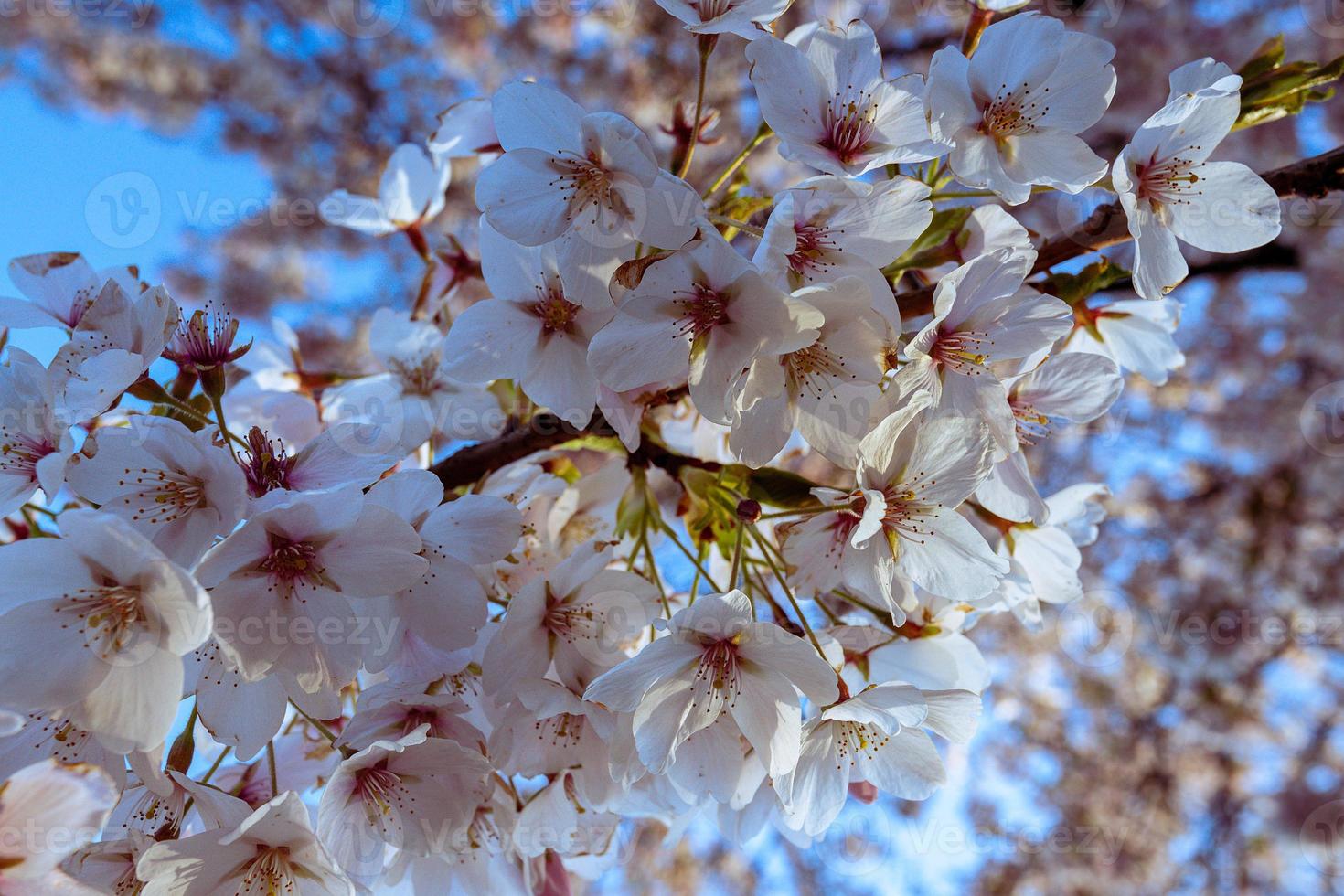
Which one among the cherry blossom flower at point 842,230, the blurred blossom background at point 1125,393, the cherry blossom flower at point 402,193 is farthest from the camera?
the blurred blossom background at point 1125,393

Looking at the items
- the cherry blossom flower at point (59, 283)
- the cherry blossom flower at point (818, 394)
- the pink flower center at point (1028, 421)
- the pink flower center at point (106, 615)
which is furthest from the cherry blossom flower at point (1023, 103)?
the cherry blossom flower at point (59, 283)

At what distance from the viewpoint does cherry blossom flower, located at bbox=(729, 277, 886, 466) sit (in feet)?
2.97

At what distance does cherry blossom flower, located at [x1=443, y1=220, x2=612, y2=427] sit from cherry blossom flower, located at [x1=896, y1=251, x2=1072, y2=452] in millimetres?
424

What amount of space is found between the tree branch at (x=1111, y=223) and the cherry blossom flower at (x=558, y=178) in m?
0.39

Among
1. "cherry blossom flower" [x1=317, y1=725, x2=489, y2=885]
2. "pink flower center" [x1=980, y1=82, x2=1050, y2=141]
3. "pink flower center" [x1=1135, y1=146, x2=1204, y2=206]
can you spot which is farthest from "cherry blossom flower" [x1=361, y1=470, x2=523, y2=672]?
"pink flower center" [x1=1135, y1=146, x2=1204, y2=206]

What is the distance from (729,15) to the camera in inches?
40.4

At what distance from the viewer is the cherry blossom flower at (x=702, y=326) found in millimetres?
842

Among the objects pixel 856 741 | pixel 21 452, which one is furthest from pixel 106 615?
pixel 856 741

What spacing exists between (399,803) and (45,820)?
1.18 ft

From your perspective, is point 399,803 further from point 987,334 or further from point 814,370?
point 987,334

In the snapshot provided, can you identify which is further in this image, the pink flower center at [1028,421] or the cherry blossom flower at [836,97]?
the pink flower center at [1028,421]

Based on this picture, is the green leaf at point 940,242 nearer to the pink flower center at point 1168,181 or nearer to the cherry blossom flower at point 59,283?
the pink flower center at point 1168,181

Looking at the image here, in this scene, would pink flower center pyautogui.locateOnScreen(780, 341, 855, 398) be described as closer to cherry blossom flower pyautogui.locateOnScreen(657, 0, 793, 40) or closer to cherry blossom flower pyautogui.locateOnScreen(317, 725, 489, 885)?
cherry blossom flower pyautogui.locateOnScreen(657, 0, 793, 40)

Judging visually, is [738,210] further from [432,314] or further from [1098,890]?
[1098,890]
